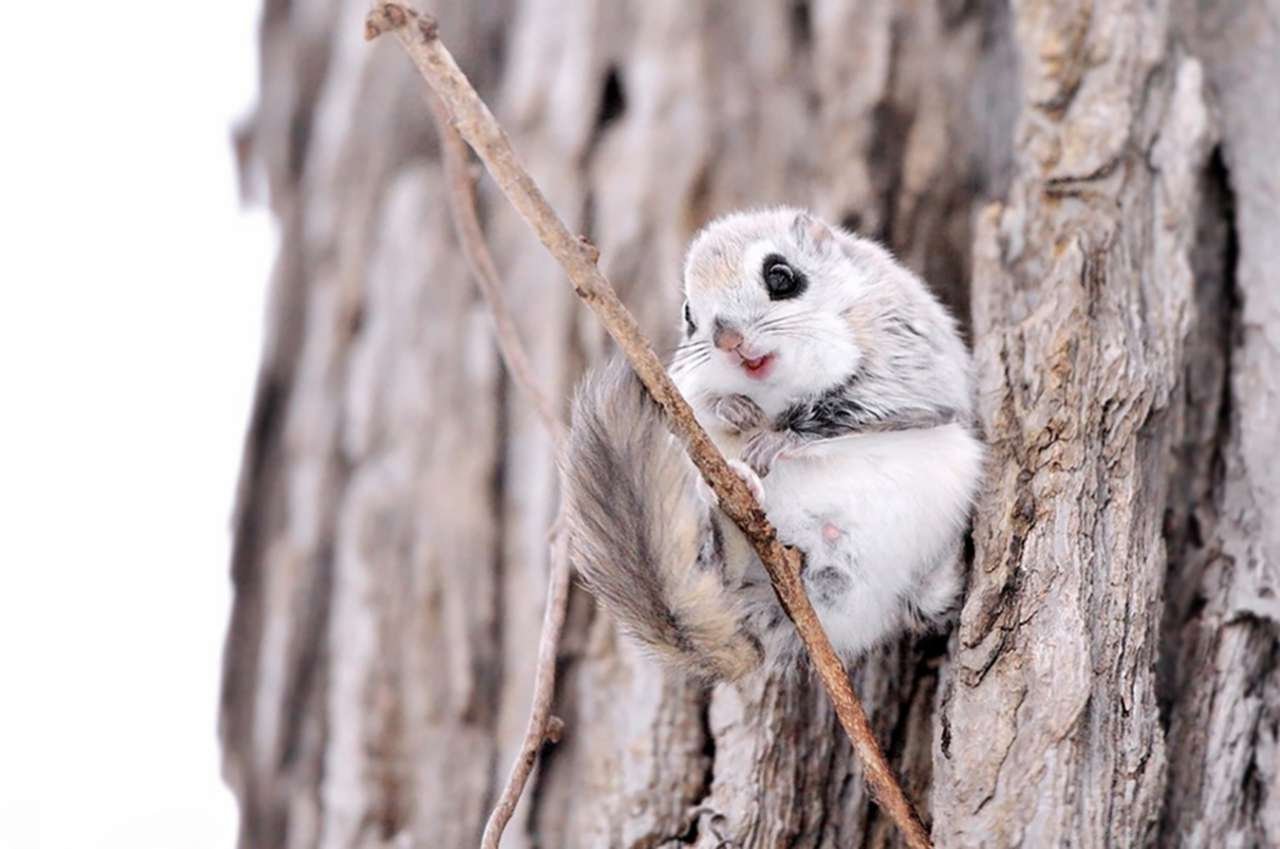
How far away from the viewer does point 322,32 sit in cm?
360

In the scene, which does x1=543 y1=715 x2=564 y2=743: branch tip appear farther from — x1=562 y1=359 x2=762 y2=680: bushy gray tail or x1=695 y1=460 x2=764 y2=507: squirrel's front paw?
x1=695 y1=460 x2=764 y2=507: squirrel's front paw

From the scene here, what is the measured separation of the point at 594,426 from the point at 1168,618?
1.07 meters

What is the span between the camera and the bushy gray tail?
1838 millimetres

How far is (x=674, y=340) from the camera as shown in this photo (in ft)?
9.55

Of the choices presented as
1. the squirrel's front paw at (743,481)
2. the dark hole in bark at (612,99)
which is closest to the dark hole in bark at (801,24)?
the dark hole in bark at (612,99)

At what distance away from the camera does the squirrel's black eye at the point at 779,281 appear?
7.10ft

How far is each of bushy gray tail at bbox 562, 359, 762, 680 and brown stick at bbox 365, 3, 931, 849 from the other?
0.09m

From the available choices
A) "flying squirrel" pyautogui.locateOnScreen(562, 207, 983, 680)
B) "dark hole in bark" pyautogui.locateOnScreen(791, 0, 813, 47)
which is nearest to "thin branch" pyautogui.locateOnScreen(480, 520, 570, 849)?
"flying squirrel" pyautogui.locateOnScreen(562, 207, 983, 680)

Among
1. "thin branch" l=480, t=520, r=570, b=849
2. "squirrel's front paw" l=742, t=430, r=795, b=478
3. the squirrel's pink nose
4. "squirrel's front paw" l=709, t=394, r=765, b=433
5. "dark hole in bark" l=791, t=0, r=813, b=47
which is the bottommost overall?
"thin branch" l=480, t=520, r=570, b=849

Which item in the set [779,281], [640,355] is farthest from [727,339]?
[640,355]

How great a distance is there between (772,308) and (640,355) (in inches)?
20.6

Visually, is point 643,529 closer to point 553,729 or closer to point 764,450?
point 764,450

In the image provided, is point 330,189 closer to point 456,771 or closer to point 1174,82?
point 456,771

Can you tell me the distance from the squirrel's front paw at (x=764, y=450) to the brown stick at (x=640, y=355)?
0.38ft
